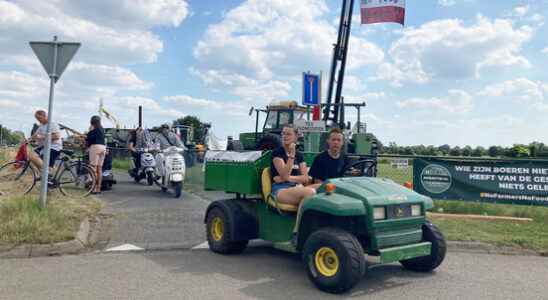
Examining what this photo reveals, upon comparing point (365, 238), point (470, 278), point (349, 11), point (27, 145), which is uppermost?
point (349, 11)

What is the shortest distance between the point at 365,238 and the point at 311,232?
0.60 meters

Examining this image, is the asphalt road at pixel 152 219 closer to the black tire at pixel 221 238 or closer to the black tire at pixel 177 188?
the black tire at pixel 177 188

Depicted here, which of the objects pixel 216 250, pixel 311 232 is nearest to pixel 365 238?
pixel 311 232

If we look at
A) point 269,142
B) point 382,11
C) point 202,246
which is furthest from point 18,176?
point 382,11

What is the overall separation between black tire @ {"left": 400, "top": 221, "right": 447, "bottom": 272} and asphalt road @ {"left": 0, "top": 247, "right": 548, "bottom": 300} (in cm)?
12

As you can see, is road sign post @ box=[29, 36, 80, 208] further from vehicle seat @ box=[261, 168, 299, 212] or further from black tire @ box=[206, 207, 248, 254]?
vehicle seat @ box=[261, 168, 299, 212]

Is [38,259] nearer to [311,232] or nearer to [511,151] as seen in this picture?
[311,232]

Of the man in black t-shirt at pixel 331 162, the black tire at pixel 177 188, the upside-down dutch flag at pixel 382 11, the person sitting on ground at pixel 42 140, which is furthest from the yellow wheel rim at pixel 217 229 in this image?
the upside-down dutch flag at pixel 382 11

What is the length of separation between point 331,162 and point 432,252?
5.18ft

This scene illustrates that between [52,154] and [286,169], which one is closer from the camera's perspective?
[286,169]

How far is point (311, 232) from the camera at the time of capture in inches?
217

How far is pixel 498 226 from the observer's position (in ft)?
29.3

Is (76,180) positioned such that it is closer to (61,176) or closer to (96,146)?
(61,176)

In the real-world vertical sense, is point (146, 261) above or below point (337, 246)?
below
